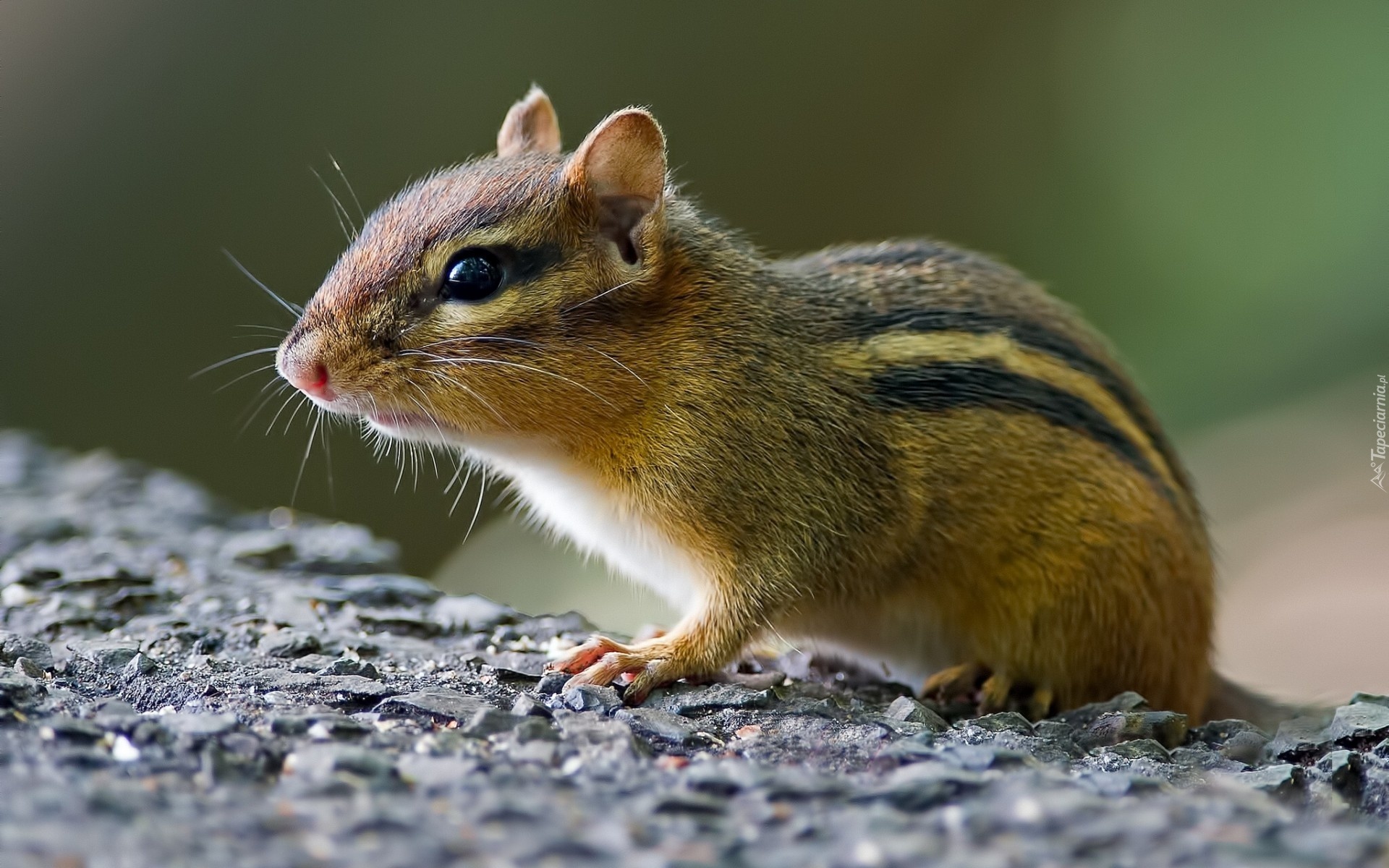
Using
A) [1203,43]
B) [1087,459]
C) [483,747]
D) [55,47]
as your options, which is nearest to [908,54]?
[1203,43]

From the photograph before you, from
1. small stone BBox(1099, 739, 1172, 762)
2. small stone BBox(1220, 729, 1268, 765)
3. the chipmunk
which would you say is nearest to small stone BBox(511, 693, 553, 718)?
the chipmunk

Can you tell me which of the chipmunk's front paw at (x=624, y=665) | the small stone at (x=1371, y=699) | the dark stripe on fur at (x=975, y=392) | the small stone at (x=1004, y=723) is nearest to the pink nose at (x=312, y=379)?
the chipmunk's front paw at (x=624, y=665)

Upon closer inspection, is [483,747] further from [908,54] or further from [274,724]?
[908,54]

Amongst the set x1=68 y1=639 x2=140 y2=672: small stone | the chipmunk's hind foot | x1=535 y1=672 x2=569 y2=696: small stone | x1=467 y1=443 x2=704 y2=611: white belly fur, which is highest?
the chipmunk's hind foot

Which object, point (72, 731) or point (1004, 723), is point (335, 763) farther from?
point (1004, 723)

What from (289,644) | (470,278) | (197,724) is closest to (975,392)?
(470,278)

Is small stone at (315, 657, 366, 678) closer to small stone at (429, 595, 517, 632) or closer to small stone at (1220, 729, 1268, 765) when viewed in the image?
small stone at (429, 595, 517, 632)

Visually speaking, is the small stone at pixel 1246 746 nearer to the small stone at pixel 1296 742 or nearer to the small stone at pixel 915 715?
the small stone at pixel 1296 742
